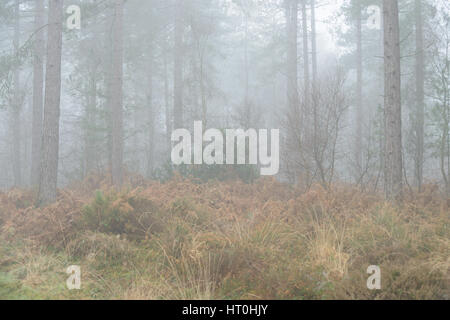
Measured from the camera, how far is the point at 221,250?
→ 15.0 feet

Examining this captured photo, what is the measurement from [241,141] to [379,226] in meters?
6.63

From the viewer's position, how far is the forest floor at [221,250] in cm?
391

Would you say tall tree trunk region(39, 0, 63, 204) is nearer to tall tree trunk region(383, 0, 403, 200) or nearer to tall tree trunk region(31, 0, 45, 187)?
tall tree trunk region(31, 0, 45, 187)

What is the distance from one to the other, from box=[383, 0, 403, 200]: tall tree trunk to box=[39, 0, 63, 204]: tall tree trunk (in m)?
7.08

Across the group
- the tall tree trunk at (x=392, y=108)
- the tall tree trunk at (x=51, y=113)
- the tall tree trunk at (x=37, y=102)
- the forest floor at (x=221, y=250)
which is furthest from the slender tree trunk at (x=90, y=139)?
the tall tree trunk at (x=392, y=108)

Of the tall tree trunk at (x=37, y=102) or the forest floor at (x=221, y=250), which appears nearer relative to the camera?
the forest floor at (x=221, y=250)

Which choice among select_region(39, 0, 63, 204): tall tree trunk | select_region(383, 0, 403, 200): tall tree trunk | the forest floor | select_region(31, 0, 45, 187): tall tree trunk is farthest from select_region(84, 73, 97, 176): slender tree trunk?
select_region(383, 0, 403, 200): tall tree trunk

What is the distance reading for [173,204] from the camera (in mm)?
6512

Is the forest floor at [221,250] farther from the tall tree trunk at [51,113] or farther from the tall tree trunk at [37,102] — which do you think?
the tall tree trunk at [37,102]

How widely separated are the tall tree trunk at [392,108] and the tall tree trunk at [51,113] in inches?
279

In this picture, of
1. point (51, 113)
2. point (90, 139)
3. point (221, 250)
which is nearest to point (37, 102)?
point (90, 139)

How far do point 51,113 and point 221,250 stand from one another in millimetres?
5315
